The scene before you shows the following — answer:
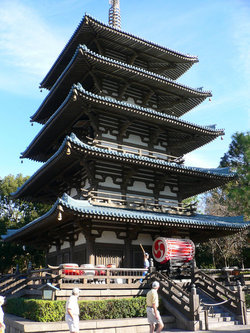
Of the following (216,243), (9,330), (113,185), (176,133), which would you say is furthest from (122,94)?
(216,243)

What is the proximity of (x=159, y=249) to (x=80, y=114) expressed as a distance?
9.23 meters

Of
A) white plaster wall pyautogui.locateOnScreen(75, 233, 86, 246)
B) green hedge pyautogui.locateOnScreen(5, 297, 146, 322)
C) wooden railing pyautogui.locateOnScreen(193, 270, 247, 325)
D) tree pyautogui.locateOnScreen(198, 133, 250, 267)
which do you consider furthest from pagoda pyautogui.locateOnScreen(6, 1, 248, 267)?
tree pyautogui.locateOnScreen(198, 133, 250, 267)

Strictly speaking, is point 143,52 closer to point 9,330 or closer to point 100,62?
point 100,62

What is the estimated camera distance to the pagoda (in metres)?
17.9

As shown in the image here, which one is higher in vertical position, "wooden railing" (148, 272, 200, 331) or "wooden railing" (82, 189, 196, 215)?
"wooden railing" (82, 189, 196, 215)

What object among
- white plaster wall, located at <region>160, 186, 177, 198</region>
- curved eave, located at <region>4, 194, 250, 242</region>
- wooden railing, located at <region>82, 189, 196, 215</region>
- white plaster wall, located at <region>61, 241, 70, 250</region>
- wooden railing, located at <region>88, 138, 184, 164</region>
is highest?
wooden railing, located at <region>88, 138, 184, 164</region>

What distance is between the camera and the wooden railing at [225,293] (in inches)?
579

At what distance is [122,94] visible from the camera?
2216cm

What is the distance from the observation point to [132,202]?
19.0 meters

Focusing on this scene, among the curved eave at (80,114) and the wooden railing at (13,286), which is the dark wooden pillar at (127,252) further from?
the curved eave at (80,114)

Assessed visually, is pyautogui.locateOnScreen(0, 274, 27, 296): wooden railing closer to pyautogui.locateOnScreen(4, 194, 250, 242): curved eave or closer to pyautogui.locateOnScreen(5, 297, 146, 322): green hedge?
pyautogui.locateOnScreen(5, 297, 146, 322): green hedge

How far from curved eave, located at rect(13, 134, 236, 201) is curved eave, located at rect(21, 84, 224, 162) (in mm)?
2564

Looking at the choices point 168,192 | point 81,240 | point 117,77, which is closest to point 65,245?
point 81,240

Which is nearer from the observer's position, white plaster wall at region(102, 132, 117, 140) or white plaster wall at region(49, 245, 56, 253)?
white plaster wall at region(102, 132, 117, 140)
